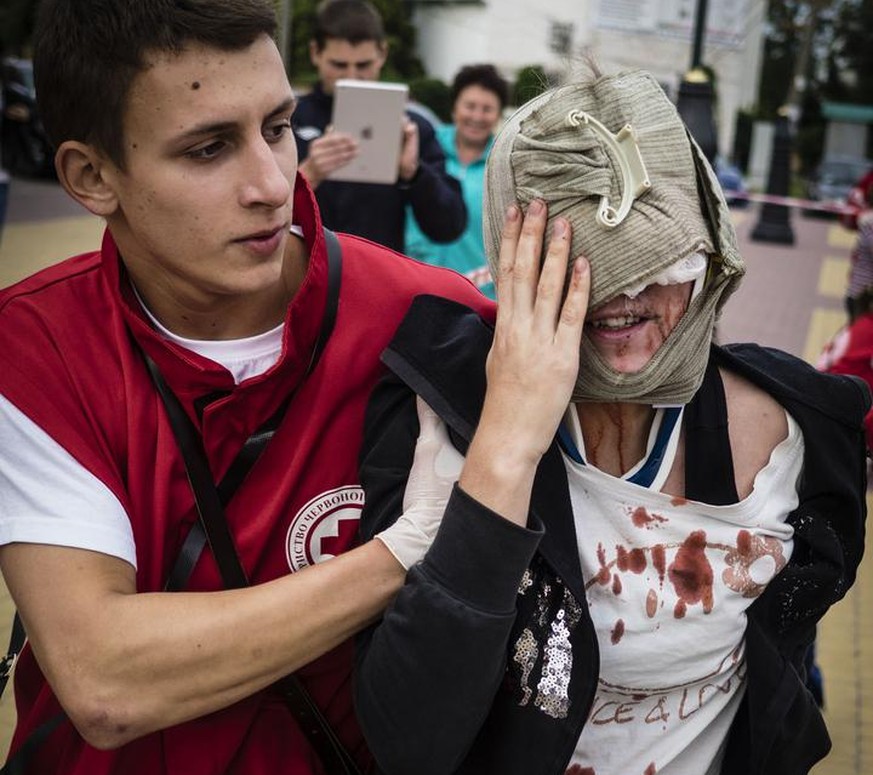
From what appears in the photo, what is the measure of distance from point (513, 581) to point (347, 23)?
15.1 feet

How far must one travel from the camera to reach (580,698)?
1732 mm

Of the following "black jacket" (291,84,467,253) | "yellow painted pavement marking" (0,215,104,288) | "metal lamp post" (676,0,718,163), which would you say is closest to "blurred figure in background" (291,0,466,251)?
"black jacket" (291,84,467,253)

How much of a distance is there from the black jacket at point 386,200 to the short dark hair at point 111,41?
10.4 ft

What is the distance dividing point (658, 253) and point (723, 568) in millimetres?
515

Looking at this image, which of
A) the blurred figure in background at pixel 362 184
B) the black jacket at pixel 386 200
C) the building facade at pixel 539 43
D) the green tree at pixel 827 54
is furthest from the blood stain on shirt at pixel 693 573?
the green tree at pixel 827 54

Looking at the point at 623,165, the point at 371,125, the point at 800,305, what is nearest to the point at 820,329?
the point at 800,305

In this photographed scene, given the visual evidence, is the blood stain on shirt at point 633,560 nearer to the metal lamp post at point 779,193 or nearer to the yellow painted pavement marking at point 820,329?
the yellow painted pavement marking at point 820,329

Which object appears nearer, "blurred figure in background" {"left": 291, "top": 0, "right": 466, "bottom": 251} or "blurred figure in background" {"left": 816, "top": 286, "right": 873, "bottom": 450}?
"blurred figure in background" {"left": 816, "top": 286, "right": 873, "bottom": 450}

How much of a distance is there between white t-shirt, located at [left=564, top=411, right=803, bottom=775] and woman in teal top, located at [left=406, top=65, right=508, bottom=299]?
3668 mm

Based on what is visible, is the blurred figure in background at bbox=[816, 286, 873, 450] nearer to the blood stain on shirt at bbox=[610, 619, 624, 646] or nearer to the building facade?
the blood stain on shirt at bbox=[610, 619, 624, 646]

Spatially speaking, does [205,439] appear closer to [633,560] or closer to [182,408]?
[182,408]

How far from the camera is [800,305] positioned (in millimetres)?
12953

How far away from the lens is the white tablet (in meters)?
4.95

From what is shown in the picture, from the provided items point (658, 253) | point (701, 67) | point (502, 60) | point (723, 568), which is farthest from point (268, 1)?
point (502, 60)
